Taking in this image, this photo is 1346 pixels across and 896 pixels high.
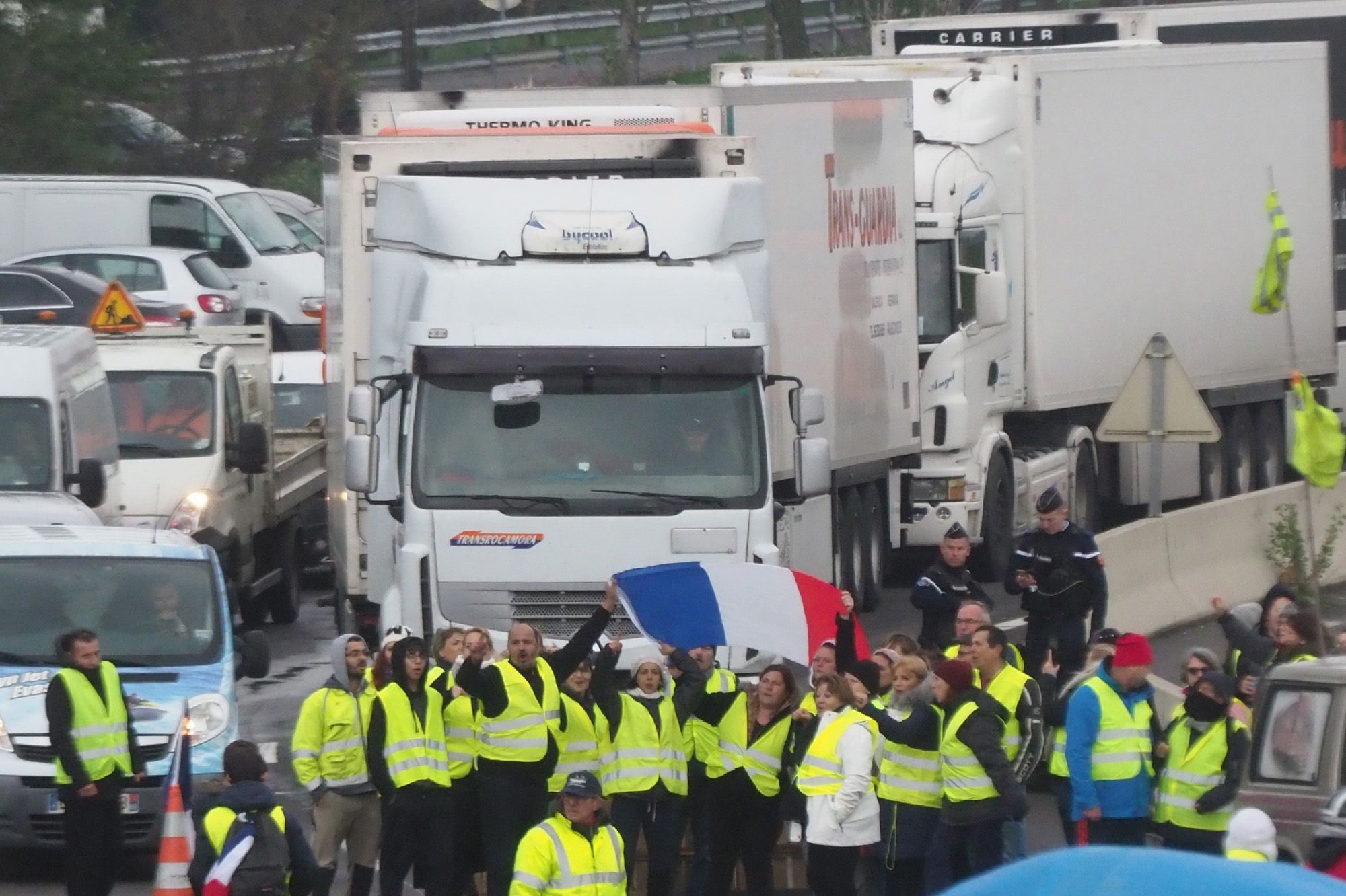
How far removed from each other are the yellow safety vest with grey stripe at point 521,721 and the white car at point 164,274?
19.6 m

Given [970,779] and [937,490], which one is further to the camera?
[937,490]

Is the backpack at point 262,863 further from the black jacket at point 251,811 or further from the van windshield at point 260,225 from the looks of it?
the van windshield at point 260,225

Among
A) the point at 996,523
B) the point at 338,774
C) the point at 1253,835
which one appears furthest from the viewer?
the point at 996,523

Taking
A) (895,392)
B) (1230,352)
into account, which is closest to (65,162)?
(1230,352)

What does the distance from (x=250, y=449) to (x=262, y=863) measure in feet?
33.0

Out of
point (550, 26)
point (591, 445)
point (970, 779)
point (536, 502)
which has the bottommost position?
point (970, 779)

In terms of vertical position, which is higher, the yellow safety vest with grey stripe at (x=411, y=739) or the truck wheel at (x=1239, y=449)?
the truck wheel at (x=1239, y=449)

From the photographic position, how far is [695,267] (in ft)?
46.4

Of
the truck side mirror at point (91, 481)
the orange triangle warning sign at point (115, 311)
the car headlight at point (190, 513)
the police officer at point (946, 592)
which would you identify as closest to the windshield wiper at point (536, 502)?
the police officer at point (946, 592)

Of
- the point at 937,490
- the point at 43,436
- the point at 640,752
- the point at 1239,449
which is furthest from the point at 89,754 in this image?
the point at 1239,449

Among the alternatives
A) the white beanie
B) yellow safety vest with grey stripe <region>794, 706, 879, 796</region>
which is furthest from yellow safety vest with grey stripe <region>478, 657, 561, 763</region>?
the white beanie

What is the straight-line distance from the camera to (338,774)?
11.8 m

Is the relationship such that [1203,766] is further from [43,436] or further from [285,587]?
[285,587]

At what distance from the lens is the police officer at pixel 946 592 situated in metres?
14.5
